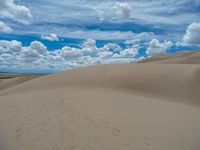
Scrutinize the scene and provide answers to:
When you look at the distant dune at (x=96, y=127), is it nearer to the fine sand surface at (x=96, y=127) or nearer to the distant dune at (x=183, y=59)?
the fine sand surface at (x=96, y=127)

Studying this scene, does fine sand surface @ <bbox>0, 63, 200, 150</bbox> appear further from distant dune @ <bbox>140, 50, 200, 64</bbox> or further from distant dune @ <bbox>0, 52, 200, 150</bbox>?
distant dune @ <bbox>140, 50, 200, 64</bbox>

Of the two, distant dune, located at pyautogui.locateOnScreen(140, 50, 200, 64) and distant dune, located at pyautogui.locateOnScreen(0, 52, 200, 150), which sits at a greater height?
distant dune, located at pyautogui.locateOnScreen(140, 50, 200, 64)

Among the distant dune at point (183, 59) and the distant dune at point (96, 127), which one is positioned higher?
the distant dune at point (183, 59)

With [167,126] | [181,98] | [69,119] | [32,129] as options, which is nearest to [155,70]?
[181,98]

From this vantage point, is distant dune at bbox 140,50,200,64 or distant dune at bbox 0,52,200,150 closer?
distant dune at bbox 0,52,200,150

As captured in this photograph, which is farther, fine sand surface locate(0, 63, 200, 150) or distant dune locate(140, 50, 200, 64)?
distant dune locate(140, 50, 200, 64)

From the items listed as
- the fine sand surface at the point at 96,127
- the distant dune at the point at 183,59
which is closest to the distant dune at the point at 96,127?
the fine sand surface at the point at 96,127

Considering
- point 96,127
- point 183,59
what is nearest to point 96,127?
point 96,127

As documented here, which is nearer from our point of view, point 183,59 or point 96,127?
point 96,127

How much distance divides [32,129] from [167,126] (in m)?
4.27

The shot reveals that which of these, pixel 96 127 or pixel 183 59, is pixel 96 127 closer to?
pixel 96 127

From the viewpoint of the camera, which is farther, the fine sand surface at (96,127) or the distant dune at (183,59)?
the distant dune at (183,59)

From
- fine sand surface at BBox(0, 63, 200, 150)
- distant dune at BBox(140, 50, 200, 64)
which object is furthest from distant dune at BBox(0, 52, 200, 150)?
distant dune at BBox(140, 50, 200, 64)

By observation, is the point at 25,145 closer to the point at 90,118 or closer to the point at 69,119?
the point at 69,119
